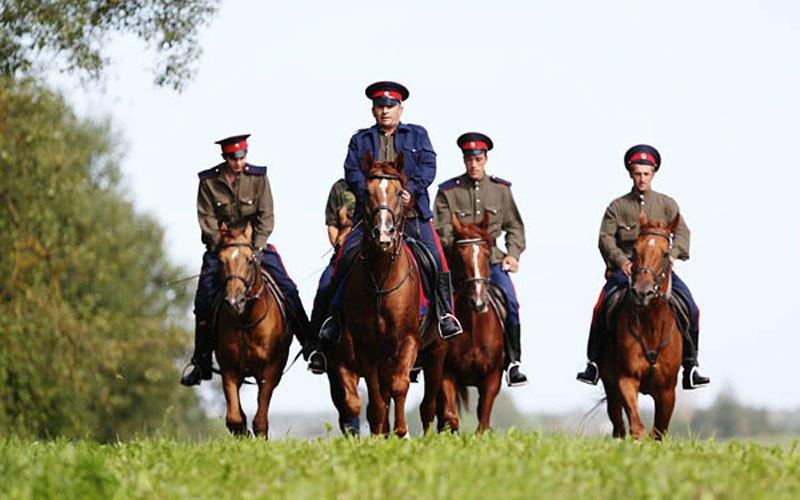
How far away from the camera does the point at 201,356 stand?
1955 cm

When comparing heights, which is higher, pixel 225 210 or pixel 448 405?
pixel 225 210

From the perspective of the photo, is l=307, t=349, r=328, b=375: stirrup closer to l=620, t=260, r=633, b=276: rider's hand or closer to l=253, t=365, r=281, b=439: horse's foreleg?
l=253, t=365, r=281, b=439: horse's foreleg

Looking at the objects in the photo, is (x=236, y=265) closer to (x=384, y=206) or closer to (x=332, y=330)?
(x=332, y=330)

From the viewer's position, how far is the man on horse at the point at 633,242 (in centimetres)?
1947

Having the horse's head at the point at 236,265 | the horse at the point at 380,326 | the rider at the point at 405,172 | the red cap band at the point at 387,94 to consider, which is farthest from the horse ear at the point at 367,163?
the horse's head at the point at 236,265

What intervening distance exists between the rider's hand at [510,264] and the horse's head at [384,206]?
4.88 metres

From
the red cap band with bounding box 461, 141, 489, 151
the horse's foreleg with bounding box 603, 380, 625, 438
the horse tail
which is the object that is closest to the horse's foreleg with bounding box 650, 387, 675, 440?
the horse's foreleg with bounding box 603, 380, 625, 438

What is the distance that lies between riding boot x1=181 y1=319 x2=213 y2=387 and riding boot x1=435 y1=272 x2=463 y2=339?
3.12 m

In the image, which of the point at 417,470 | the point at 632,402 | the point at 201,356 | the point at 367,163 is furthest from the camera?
the point at 201,356

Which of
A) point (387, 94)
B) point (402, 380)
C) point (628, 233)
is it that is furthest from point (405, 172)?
point (628, 233)

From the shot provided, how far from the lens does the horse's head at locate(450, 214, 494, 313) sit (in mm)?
19094

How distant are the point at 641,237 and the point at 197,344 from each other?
5595mm

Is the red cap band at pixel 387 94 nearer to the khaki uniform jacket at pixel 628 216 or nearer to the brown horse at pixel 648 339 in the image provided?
the brown horse at pixel 648 339

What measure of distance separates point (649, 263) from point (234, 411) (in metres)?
5.02
